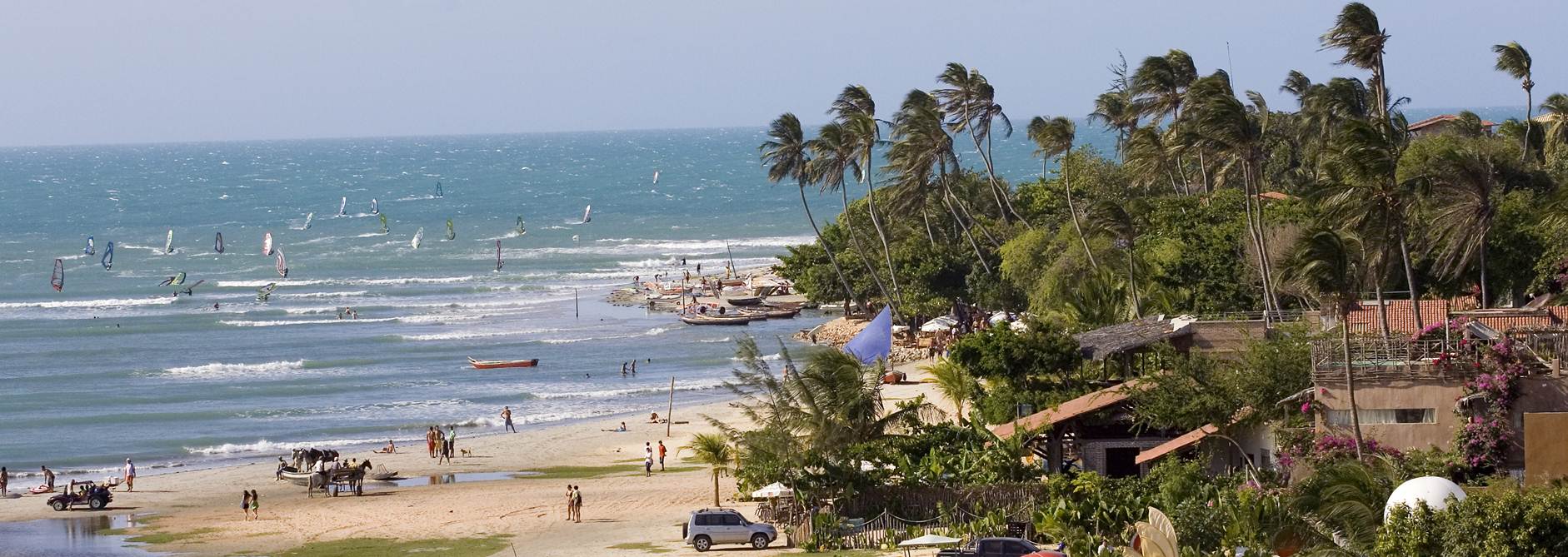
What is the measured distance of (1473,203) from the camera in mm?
39219

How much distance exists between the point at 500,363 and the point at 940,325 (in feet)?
58.1

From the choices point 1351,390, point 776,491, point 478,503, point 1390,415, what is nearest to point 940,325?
point 478,503

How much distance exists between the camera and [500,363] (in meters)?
71.9

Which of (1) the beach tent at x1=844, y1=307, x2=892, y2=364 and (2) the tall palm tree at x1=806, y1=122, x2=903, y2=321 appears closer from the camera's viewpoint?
(1) the beach tent at x1=844, y1=307, x2=892, y2=364

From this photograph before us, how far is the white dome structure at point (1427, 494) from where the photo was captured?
71.4 feet

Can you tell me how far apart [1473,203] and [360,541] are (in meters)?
25.2

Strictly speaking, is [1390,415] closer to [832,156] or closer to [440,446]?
[440,446]

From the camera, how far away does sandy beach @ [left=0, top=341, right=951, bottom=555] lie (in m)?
38.0

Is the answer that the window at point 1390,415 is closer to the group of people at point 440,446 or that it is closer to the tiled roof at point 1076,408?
the tiled roof at point 1076,408

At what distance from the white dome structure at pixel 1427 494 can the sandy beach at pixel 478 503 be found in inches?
553

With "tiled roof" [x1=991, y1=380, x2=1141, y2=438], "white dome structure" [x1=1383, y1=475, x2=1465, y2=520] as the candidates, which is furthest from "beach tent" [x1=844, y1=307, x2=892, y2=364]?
"white dome structure" [x1=1383, y1=475, x2=1465, y2=520]

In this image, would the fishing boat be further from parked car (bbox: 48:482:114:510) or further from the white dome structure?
the white dome structure

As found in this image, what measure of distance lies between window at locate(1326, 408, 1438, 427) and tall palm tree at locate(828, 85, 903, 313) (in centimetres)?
3671

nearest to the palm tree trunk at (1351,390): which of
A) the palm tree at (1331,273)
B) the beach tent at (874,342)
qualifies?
the palm tree at (1331,273)
